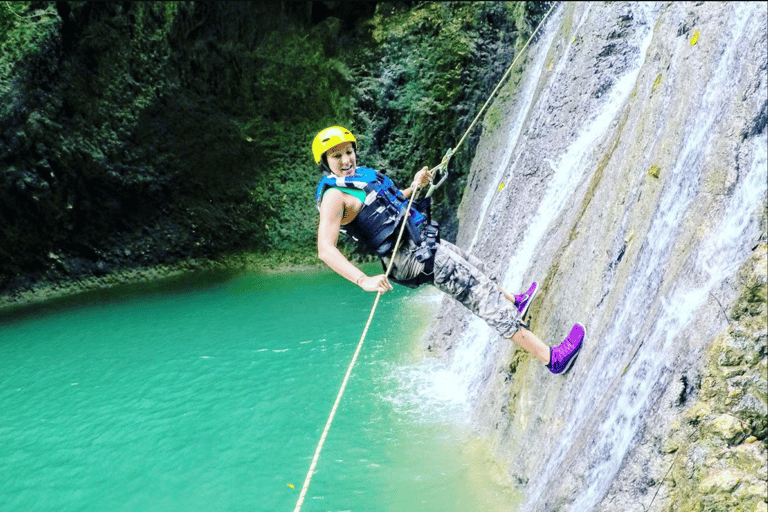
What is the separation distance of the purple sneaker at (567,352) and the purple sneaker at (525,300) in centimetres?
84

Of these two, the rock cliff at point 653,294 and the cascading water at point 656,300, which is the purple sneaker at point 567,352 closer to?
the rock cliff at point 653,294

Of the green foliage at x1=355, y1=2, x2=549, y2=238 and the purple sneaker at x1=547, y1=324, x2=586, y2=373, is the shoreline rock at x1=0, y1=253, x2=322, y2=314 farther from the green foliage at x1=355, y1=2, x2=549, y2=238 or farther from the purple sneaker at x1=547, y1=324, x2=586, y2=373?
the purple sneaker at x1=547, y1=324, x2=586, y2=373

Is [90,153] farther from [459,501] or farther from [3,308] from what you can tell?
[459,501]

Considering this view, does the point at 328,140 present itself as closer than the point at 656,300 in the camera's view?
No

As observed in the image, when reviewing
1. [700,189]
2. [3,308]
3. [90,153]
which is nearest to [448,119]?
[90,153]

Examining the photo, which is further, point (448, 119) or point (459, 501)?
point (448, 119)

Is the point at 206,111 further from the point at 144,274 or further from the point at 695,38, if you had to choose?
the point at 695,38

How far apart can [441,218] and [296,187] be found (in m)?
3.10

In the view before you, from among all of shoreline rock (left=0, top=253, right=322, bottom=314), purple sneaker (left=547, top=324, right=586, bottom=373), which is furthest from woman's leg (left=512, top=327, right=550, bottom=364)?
shoreline rock (left=0, top=253, right=322, bottom=314)

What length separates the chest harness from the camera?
3.94 meters

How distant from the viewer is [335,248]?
373 centimetres

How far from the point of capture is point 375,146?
11242 mm

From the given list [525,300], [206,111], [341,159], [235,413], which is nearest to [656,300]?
[525,300]

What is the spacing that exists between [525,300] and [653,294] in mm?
1703
